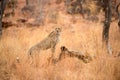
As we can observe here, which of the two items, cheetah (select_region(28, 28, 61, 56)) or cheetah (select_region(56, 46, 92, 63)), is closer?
cheetah (select_region(56, 46, 92, 63))

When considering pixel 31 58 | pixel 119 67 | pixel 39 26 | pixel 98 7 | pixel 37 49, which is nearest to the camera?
pixel 119 67

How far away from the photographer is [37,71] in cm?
694

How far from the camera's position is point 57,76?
6789mm

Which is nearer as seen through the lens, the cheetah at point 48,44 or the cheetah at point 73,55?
the cheetah at point 73,55

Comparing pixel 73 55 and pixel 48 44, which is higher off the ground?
pixel 48 44

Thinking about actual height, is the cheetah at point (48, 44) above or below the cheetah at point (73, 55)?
above

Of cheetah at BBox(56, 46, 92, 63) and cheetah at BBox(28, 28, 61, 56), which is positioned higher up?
cheetah at BBox(28, 28, 61, 56)

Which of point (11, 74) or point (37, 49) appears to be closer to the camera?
point (11, 74)

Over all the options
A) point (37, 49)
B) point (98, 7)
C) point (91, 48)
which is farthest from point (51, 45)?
point (98, 7)

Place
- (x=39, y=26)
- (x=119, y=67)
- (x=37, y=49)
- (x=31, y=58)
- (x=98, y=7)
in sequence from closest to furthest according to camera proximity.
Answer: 1. (x=119, y=67)
2. (x=31, y=58)
3. (x=37, y=49)
4. (x=39, y=26)
5. (x=98, y=7)

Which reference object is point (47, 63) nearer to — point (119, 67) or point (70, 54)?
point (70, 54)

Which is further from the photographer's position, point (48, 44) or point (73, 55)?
point (48, 44)

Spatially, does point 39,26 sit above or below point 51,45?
below

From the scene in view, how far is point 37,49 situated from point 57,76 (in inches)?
69.9
